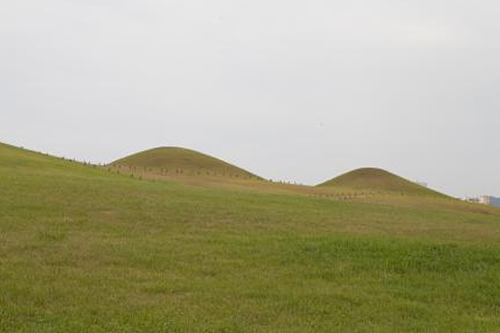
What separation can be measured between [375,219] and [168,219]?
7.59 m

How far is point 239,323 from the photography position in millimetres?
8383

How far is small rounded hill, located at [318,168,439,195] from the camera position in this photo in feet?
184

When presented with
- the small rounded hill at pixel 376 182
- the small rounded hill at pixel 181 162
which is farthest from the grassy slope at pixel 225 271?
the small rounded hill at pixel 376 182

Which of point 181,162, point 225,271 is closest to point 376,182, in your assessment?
point 181,162

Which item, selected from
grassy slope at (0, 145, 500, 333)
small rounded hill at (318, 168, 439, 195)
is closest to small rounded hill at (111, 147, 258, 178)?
small rounded hill at (318, 168, 439, 195)

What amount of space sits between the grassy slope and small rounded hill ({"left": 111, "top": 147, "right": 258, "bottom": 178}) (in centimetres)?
3543

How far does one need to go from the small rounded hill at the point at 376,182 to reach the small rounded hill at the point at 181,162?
9026mm

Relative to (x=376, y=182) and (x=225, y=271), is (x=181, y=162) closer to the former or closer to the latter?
(x=376, y=182)

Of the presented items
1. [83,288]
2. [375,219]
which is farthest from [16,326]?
[375,219]

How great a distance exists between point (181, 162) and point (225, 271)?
46.8 m

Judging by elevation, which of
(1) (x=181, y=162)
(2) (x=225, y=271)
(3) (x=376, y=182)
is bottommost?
(2) (x=225, y=271)

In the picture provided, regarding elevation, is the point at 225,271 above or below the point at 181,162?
below

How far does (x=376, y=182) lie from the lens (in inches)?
2325

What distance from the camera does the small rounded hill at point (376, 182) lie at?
56000 millimetres
